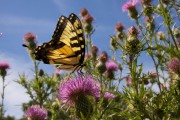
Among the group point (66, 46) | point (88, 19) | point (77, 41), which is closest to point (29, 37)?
point (88, 19)

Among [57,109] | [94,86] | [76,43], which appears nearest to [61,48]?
[76,43]

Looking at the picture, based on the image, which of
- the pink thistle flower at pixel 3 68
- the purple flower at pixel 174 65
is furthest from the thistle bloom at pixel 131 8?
the pink thistle flower at pixel 3 68

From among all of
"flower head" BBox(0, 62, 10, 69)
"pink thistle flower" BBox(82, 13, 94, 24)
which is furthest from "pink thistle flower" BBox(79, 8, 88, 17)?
"flower head" BBox(0, 62, 10, 69)

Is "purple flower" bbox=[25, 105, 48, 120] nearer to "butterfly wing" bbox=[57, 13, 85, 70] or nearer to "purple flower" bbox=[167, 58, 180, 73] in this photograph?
"butterfly wing" bbox=[57, 13, 85, 70]

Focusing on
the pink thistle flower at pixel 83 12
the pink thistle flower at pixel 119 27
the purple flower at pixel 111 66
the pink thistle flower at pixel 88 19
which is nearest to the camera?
the purple flower at pixel 111 66

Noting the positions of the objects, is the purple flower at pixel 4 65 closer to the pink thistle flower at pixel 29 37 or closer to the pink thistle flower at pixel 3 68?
the pink thistle flower at pixel 3 68

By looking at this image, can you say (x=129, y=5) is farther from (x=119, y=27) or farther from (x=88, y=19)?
(x=119, y=27)
